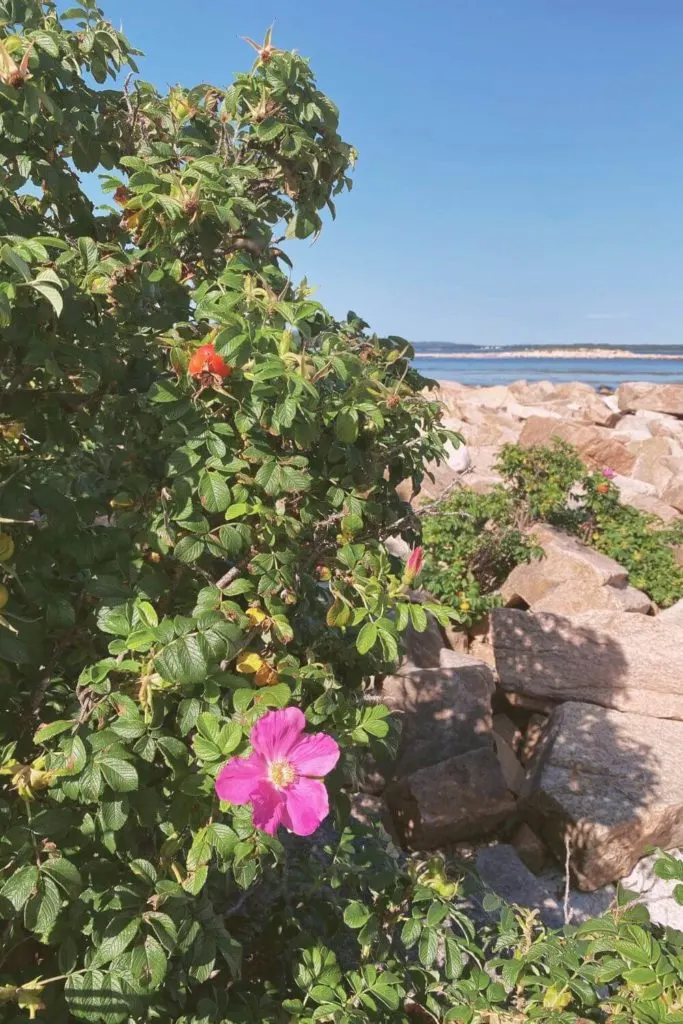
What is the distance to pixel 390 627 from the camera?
4.77ft

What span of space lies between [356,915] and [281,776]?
60 centimetres

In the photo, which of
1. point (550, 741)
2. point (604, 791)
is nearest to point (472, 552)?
point (550, 741)

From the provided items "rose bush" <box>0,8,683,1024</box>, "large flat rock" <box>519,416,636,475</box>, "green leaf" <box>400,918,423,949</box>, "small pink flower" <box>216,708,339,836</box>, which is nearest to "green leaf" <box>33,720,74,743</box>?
"rose bush" <box>0,8,683,1024</box>

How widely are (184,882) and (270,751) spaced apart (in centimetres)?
40

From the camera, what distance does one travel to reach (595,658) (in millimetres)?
4309

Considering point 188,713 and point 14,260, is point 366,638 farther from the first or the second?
point 14,260

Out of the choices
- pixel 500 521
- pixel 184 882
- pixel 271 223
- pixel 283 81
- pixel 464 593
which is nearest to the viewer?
pixel 184 882

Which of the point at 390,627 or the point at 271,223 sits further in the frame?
the point at 271,223

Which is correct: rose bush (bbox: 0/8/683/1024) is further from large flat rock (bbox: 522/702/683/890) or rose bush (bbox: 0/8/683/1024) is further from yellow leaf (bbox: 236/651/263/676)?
large flat rock (bbox: 522/702/683/890)

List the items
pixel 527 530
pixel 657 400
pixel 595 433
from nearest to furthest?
pixel 527 530 < pixel 595 433 < pixel 657 400

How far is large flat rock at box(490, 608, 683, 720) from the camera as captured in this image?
4195 mm

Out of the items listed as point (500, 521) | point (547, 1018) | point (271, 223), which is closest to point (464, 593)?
point (500, 521)

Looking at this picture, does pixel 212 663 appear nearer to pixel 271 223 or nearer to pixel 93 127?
pixel 93 127

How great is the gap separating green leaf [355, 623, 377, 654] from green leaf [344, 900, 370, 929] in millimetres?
642
